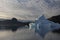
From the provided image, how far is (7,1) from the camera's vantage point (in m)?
4.34

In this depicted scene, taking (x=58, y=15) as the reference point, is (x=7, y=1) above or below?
above

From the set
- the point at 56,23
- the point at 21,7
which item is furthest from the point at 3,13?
the point at 56,23

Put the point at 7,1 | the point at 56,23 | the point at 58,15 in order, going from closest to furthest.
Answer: the point at 7,1 → the point at 58,15 → the point at 56,23

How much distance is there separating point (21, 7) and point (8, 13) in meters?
0.34

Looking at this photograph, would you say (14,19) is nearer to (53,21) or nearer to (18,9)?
(18,9)

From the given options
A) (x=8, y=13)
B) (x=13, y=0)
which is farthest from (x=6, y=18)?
(x=13, y=0)

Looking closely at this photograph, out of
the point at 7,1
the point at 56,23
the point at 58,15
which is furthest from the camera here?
the point at 56,23

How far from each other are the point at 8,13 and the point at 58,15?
1.18 metres

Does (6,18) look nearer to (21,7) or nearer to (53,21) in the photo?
(21,7)

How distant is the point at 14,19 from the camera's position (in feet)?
14.4

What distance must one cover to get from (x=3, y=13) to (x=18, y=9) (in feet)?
1.21

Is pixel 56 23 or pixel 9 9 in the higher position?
pixel 9 9

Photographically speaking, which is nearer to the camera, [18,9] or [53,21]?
[18,9]

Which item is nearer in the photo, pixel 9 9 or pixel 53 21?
pixel 9 9
